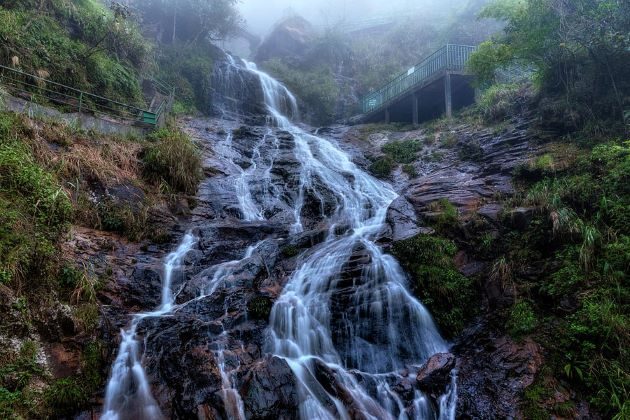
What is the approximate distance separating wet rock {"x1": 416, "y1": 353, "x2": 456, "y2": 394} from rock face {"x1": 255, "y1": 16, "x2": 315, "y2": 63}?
30.1 m

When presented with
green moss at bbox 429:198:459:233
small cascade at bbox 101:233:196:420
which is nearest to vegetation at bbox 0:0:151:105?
small cascade at bbox 101:233:196:420

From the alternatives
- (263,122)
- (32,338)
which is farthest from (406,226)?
(263,122)

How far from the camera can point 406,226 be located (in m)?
9.81

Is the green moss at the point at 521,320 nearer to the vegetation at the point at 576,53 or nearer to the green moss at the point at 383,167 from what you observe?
the vegetation at the point at 576,53

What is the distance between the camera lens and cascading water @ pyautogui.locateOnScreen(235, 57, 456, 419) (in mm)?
5908

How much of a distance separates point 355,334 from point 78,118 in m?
9.40

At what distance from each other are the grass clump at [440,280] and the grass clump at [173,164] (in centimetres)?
637

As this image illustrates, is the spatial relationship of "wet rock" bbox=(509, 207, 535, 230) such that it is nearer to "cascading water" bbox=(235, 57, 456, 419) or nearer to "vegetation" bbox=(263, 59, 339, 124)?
"cascading water" bbox=(235, 57, 456, 419)

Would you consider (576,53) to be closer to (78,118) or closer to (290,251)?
(290,251)

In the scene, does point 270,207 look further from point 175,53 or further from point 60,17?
point 175,53

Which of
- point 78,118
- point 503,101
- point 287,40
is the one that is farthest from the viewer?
point 287,40

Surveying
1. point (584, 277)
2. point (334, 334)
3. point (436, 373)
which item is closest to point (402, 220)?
point (334, 334)

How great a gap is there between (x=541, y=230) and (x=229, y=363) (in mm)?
6377

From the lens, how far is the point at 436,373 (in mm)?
6223
